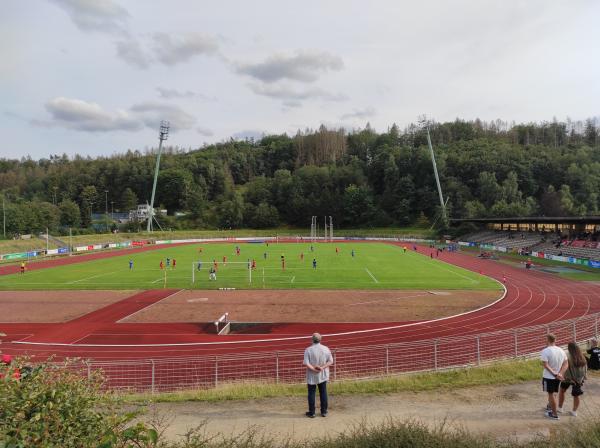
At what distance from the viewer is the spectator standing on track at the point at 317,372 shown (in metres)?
9.09

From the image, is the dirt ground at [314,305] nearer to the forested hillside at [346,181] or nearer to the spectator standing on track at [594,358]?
the spectator standing on track at [594,358]

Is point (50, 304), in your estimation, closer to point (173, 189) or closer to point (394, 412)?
point (394, 412)

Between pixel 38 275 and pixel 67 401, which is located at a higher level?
pixel 67 401

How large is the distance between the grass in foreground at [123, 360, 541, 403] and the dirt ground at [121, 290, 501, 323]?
11061mm

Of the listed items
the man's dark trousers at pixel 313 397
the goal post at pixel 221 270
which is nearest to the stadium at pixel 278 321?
the goal post at pixel 221 270

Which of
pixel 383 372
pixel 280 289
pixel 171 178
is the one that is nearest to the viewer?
pixel 383 372

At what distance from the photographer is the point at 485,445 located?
6.03m

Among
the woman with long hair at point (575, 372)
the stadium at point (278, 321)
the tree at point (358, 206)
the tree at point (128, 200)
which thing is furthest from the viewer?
the tree at point (128, 200)

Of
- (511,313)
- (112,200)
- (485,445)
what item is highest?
(112,200)

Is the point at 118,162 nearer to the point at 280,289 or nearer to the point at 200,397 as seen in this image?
the point at 280,289

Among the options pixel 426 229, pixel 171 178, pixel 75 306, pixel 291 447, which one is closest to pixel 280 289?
pixel 75 306

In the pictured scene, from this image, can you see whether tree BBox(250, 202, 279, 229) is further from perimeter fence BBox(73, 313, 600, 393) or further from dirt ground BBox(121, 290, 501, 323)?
perimeter fence BBox(73, 313, 600, 393)

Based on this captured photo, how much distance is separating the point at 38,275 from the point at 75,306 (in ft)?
66.2

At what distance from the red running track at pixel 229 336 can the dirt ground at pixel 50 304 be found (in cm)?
138
